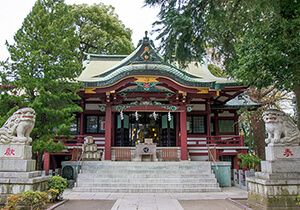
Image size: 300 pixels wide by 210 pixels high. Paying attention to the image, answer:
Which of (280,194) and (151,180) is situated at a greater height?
(280,194)

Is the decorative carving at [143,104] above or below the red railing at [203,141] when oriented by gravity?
above

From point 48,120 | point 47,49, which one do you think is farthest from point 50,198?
point 47,49

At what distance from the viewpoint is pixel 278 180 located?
23.5ft

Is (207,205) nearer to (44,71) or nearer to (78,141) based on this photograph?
(44,71)

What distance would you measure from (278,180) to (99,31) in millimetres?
24886

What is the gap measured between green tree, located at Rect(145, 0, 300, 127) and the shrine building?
487cm

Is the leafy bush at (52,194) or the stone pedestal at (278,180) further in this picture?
the leafy bush at (52,194)

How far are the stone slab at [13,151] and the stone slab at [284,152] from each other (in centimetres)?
667

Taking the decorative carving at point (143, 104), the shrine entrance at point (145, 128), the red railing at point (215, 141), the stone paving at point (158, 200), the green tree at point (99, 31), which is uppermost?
the green tree at point (99, 31)

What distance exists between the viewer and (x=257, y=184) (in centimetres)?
777

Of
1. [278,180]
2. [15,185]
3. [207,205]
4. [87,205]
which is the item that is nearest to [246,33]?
[278,180]

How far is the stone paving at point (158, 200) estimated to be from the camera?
819cm

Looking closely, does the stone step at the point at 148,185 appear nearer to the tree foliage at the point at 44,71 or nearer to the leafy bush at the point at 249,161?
the tree foliage at the point at 44,71

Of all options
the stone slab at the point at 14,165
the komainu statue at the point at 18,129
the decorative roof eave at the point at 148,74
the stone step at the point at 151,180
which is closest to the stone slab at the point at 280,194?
the stone step at the point at 151,180
